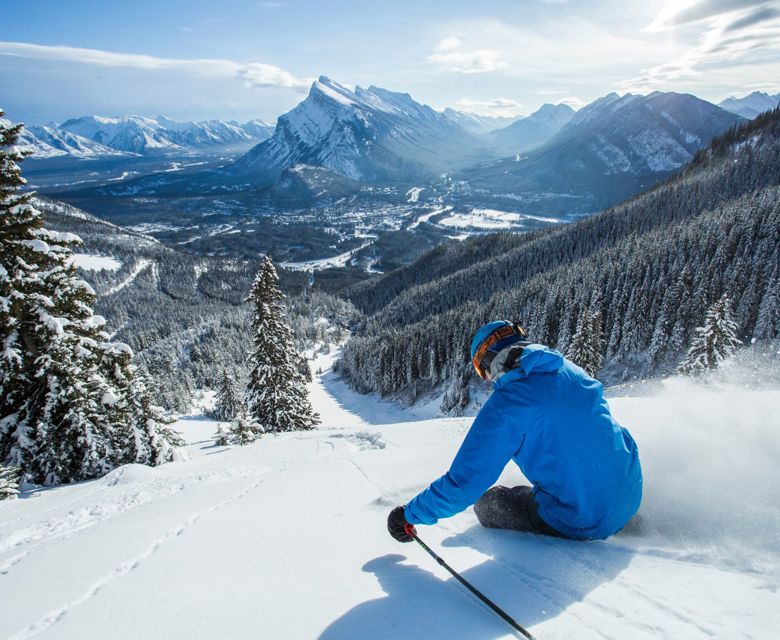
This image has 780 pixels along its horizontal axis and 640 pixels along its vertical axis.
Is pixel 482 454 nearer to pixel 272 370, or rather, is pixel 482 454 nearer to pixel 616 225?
pixel 272 370

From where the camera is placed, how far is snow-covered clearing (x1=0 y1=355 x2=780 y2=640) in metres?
3.02

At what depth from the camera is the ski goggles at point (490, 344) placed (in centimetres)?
373

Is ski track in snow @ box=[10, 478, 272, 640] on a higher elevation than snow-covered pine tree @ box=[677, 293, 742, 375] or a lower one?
higher

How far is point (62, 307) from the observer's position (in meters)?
14.1

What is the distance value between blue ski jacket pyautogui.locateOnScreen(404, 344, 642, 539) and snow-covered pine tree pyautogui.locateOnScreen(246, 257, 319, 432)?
79.1 ft

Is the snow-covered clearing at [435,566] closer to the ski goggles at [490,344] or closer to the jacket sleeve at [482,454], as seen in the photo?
the jacket sleeve at [482,454]

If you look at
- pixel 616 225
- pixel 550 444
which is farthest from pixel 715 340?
pixel 616 225

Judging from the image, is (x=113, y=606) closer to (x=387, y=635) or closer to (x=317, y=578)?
(x=317, y=578)

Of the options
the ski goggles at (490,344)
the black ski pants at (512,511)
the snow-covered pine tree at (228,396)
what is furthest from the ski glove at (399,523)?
the snow-covered pine tree at (228,396)

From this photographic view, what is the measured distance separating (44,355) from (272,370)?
14114 millimetres

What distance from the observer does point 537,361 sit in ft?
11.0

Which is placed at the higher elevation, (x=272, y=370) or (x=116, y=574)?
(x=116, y=574)

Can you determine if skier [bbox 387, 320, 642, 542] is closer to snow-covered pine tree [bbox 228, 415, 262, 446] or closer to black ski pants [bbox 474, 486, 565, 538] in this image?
black ski pants [bbox 474, 486, 565, 538]

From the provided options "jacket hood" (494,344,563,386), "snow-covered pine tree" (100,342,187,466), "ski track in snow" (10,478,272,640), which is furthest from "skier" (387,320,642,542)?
"snow-covered pine tree" (100,342,187,466)
